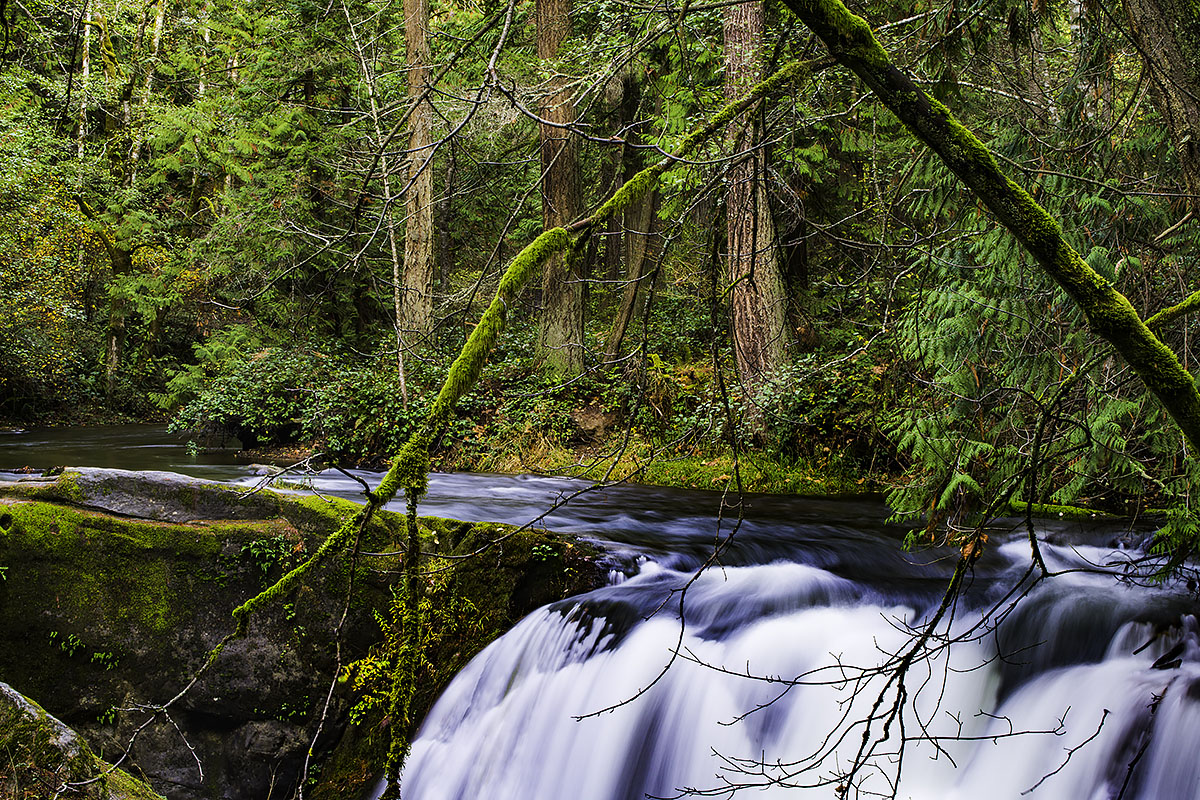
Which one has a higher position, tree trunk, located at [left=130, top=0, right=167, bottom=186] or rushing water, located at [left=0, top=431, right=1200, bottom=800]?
tree trunk, located at [left=130, top=0, right=167, bottom=186]

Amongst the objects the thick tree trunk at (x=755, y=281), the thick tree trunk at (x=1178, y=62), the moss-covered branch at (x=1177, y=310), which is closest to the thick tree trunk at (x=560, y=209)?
the thick tree trunk at (x=755, y=281)

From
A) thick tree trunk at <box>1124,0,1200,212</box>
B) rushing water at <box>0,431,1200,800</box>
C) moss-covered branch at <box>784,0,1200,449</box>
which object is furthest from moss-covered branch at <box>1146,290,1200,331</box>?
thick tree trunk at <box>1124,0,1200,212</box>

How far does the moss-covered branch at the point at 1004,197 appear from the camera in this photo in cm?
200

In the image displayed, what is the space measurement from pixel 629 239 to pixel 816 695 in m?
11.0

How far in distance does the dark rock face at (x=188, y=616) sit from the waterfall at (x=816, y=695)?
0.62 metres

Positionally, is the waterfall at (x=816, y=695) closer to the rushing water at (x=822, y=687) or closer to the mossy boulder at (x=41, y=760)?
the rushing water at (x=822, y=687)

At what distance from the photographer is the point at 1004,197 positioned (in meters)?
2.05

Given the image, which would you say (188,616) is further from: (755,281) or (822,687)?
(755,281)

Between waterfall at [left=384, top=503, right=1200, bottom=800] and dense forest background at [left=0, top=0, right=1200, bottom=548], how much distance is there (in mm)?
761

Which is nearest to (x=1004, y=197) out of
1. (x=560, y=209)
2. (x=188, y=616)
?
(x=188, y=616)

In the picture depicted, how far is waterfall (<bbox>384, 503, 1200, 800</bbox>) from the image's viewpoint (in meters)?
4.16

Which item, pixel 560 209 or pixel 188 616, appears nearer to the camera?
pixel 188 616

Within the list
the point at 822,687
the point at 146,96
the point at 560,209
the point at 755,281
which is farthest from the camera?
the point at 146,96

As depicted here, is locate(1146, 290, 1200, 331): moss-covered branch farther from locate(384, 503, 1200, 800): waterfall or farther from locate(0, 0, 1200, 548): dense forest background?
locate(384, 503, 1200, 800): waterfall
